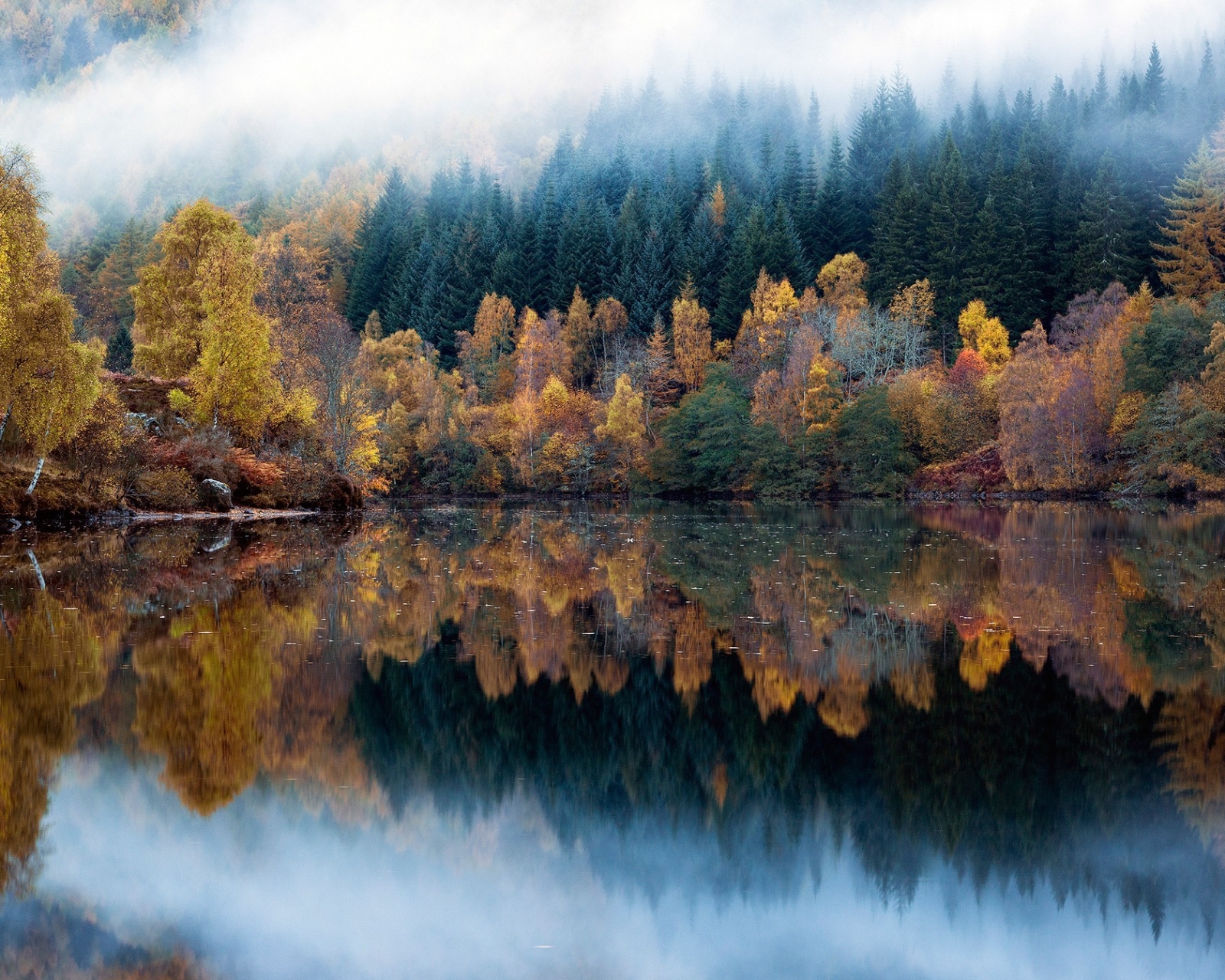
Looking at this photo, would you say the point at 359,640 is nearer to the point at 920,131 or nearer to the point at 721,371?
the point at 721,371

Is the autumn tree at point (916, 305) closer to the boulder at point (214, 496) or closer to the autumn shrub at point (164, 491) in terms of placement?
the boulder at point (214, 496)

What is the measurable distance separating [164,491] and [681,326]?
57586 mm

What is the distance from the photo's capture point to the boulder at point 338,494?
47.2 m

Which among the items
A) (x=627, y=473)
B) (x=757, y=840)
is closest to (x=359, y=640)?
(x=757, y=840)

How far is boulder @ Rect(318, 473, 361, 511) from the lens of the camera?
47188 millimetres

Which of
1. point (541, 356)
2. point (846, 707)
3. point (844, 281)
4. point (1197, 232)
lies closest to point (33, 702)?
point (846, 707)

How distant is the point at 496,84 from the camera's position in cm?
A: 19625

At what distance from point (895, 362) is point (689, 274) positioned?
23.8 meters

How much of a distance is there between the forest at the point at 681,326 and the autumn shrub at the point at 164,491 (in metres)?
0.14

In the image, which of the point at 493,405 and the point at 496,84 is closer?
the point at 493,405

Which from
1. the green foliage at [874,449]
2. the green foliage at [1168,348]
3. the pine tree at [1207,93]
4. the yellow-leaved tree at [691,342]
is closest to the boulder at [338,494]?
the green foliage at [874,449]

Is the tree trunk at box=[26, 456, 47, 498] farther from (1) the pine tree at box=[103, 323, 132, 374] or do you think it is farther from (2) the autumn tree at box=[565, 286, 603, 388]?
(2) the autumn tree at box=[565, 286, 603, 388]

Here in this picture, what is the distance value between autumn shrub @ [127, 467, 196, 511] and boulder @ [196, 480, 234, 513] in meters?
0.83

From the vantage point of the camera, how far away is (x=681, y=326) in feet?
295
